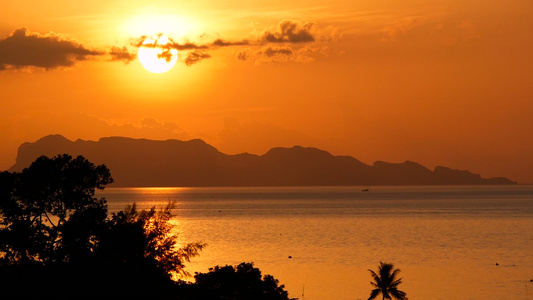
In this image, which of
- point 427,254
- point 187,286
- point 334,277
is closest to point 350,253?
point 427,254

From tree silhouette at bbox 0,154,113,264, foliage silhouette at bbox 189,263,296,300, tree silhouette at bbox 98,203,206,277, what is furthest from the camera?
tree silhouette at bbox 0,154,113,264

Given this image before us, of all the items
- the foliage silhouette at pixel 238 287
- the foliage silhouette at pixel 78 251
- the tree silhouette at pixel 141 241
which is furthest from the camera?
the foliage silhouette at pixel 238 287

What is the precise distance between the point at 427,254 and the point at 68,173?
5025 inches

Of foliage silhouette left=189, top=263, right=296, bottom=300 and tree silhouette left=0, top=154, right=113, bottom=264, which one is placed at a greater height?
tree silhouette left=0, top=154, right=113, bottom=264

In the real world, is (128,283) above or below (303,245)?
below

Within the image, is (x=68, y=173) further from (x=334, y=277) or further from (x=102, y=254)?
(x=334, y=277)

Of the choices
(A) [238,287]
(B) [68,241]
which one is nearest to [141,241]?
(B) [68,241]

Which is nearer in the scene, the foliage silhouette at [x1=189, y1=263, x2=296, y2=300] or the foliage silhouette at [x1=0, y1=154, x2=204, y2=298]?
the foliage silhouette at [x1=0, y1=154, x2=204, y2=298]

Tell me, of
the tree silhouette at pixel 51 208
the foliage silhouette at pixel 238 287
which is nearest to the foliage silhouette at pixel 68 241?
the tree silhouette at pixel 51 208

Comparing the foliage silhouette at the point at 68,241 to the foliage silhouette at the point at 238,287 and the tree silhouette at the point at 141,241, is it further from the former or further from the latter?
the foliage silhouette at the point at 238,287

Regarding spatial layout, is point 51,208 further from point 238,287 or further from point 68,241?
point 238,287

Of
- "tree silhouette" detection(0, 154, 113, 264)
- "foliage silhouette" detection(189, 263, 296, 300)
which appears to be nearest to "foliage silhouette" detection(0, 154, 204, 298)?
"tree silhouette" detection(0, 154, 113, 264)

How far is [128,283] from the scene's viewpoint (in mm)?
62094

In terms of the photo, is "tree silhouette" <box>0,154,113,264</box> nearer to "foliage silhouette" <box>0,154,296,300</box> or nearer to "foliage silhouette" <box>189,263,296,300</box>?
"foliage silhouette" <box>0,154,296,300</box>
